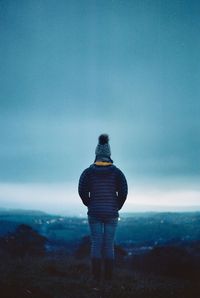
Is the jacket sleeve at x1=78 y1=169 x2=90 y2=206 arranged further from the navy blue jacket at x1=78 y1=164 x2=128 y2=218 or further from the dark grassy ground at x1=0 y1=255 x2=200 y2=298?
the dark grassy ground at x1=0 y1=255 x2=200 y2=298

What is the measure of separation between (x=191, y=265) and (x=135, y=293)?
4538 millimetres

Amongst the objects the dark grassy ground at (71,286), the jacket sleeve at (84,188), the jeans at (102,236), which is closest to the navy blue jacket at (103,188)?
the jacket sleeve at (84,188)

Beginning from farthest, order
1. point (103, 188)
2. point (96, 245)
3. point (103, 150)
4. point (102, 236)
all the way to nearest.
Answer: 1. point (103, 150)
2. point (103, 188)
3. point (102, 236)
4. point (96, 245)

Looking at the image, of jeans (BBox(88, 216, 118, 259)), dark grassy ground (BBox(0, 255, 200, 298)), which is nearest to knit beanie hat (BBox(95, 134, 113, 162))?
jeans (BBox(88, 216, 118, 259))

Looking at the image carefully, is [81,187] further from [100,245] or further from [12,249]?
[12,249]

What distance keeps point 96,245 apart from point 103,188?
1.17 m

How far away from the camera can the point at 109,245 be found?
22.3 ft

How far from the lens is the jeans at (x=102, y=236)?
266 inches

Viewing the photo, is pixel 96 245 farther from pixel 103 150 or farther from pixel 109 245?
pixel 103 150

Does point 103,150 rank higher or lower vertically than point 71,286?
higher

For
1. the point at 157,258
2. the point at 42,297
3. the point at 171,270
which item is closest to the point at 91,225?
the point at 42,297

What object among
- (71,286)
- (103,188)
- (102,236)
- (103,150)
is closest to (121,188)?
(103,188)

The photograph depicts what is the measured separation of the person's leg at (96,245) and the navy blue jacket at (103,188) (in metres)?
0.17

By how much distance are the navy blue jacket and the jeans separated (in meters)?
0.15
